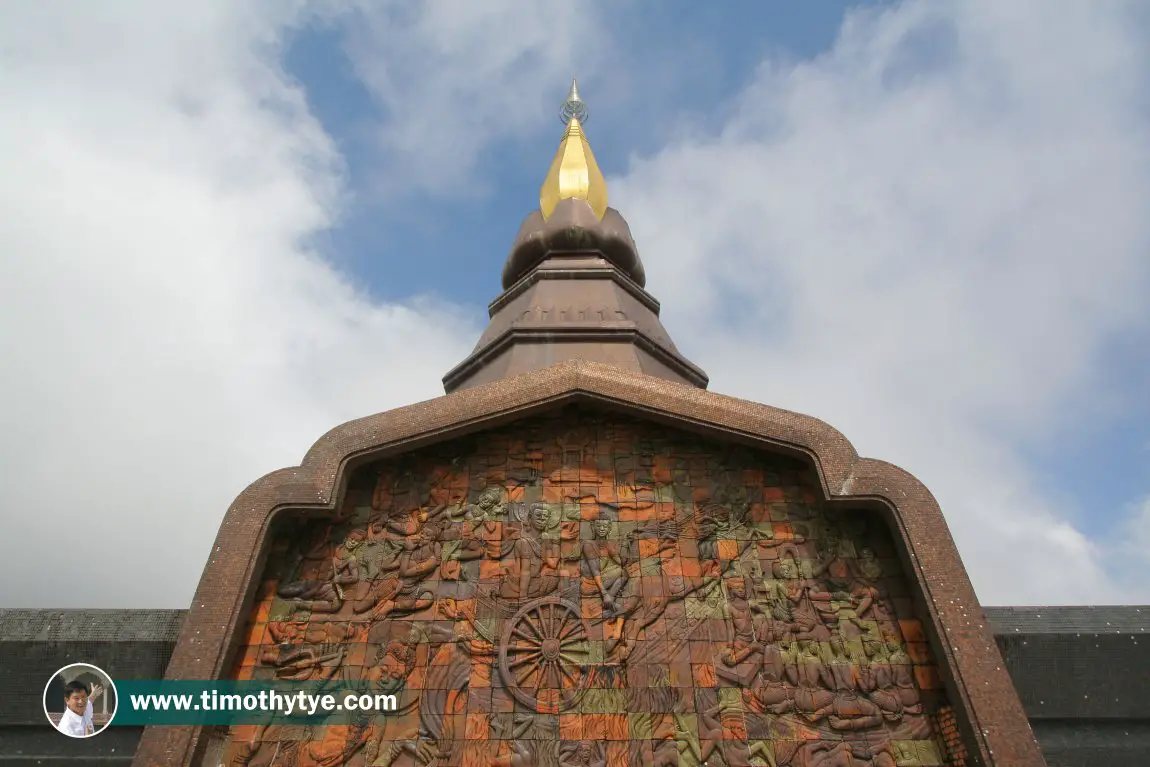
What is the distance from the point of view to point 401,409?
6.52 metres

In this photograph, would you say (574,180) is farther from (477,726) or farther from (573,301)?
(477,726)

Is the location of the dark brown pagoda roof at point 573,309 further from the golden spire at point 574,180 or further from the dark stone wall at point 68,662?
the dark stone wall at point 68,662

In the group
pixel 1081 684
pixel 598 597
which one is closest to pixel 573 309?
pixel 598 597

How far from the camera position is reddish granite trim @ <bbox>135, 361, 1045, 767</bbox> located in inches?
191

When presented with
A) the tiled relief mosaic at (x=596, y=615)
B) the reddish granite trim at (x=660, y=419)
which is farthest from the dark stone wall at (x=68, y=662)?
the tiled relief mosaic at (x=596, y=615)

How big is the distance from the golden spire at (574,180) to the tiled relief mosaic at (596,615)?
18.2ft

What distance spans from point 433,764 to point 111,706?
2.97 m

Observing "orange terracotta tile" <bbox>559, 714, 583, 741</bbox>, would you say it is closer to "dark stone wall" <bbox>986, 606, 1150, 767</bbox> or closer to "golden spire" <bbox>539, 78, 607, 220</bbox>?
"dark stone wall" <bbox>986, 606, 1150, 767</bbox>

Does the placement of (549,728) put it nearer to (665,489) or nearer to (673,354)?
(665,489)

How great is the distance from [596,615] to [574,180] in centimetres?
764

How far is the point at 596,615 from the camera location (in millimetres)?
5594

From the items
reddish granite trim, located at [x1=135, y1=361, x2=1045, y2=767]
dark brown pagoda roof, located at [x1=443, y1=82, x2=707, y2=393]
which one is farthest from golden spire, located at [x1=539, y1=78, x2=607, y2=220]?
reddish granite trim, located at [x1=135, y1=361, x2=1045, y2=767]

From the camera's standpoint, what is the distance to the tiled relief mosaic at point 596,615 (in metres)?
5.09

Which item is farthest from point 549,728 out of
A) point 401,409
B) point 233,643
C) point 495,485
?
point 401,409
